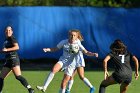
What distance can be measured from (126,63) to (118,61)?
0.59 feet

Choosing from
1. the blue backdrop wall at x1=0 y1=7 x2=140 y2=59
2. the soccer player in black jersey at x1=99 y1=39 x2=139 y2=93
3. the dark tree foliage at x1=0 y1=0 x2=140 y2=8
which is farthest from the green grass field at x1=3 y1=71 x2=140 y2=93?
the dark tree foliage at x1=0 y1=0 x2=140 y2=8

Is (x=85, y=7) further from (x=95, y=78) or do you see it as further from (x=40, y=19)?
(x=95, y=78)

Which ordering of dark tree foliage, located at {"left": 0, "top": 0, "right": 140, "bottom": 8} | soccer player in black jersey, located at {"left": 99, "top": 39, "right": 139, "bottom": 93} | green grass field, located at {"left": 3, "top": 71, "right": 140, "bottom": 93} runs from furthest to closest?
dark tree foliage, located at {"left": 0, "top": 0, "right": 140, "bottom": 8}
green grass field, located at {"left": 3, "top": 71, "right": 140, "bottom": 93}
soccer player in black jersey, located at {"left": 99, "top": 39, "right": 139, "bottom": 93}

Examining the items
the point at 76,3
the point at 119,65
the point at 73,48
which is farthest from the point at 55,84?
the point at 76,3

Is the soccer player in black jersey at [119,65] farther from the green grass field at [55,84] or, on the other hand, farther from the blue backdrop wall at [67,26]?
the blue backdrop wall at [67,26]

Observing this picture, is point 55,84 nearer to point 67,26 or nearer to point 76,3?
point 67,26

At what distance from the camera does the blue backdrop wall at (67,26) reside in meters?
25.0

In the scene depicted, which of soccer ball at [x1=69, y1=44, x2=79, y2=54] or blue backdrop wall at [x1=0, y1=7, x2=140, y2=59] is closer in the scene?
soccer ball at [x1=69, y1=44, x2=79, y2=54]

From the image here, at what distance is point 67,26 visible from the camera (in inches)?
997

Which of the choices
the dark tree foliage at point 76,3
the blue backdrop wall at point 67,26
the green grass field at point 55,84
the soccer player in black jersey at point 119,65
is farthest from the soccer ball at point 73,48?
the dark tree foliage at point 76,3

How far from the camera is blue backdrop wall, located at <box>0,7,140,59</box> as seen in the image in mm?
25047

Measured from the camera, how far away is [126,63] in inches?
492

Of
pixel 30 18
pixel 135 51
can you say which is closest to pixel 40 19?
pixel 30 18

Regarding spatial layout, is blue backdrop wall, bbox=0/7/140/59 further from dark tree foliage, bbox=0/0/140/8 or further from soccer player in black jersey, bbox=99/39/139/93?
soccer player in black jersey, bbox=99/39/139/93
